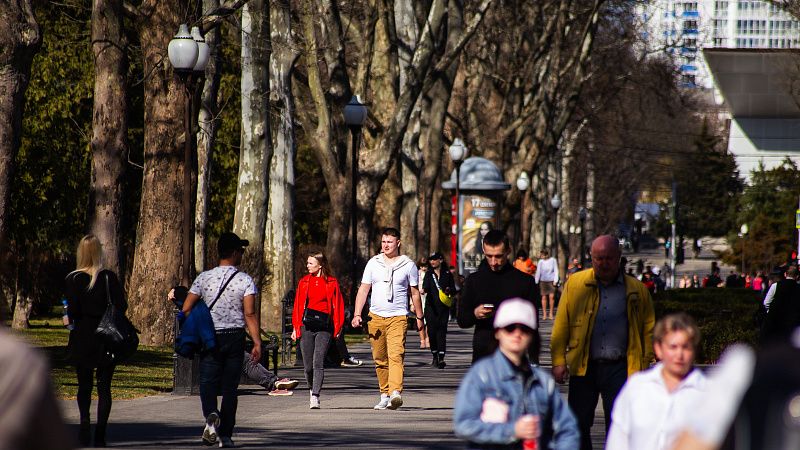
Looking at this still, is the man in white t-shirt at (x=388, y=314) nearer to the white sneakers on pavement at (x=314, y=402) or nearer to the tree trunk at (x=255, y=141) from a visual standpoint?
the white sneakers on pavement at (x=314, y=402)

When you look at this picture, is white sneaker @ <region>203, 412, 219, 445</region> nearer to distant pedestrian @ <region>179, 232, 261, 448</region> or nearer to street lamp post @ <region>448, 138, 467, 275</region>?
distant pedestrian @ <region>179, 232, 261, 448</region>

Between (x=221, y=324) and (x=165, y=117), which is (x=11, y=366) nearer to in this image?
(x=221, y=324)

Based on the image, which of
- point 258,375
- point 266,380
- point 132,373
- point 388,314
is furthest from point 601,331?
point 132,373

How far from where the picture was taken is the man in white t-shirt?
1540 cm

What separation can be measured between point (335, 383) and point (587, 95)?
131 feet

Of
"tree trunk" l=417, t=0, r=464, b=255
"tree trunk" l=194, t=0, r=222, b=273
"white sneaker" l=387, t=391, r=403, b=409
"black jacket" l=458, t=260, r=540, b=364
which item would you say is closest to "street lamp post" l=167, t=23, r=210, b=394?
"white sneaker" l=387, t=391, r=403, b=409

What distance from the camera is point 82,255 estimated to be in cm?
1201

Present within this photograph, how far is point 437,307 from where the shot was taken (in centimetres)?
2347

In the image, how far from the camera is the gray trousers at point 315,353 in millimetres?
15812

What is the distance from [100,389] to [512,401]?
6.40 m

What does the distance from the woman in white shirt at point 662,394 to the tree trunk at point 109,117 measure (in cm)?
1655

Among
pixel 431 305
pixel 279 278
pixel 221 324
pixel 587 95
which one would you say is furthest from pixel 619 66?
pixel 221 324

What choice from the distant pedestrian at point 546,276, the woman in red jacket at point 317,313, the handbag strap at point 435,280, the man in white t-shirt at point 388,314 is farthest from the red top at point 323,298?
the distant pedestrian at point 546,276

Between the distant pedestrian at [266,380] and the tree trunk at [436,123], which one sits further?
the tree trunk at [436,123]
